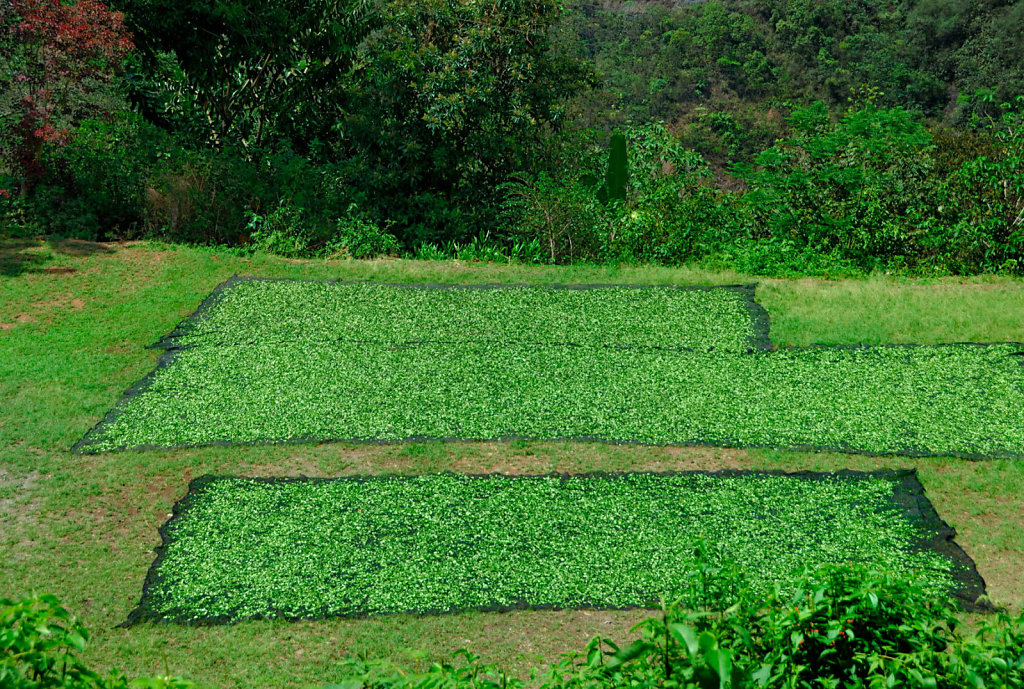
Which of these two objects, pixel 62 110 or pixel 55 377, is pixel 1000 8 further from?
pixel 55 377

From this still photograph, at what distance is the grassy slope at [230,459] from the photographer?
348 centimetres

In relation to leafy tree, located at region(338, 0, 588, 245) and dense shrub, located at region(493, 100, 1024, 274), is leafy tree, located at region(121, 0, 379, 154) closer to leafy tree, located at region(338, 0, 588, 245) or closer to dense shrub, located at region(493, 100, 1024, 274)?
leafy tree, located at region(338, 0, 588, 245)

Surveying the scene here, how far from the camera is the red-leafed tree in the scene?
26.9 feet

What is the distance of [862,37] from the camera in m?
27.2

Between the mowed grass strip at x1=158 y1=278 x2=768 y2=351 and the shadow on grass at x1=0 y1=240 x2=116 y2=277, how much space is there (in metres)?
1.58

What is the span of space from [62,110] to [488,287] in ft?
14.1

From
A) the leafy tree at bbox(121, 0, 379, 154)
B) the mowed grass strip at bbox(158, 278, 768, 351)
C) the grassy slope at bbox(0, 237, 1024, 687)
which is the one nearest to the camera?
the grassy slope at bbox(0, 237, 1024, 687)

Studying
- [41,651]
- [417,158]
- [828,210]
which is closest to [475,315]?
[417,158]

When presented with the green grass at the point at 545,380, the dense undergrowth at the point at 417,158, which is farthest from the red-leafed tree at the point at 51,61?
the green grass at the point at 545,380

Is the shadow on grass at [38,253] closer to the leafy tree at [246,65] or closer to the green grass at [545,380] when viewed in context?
the green grass at [545,380]

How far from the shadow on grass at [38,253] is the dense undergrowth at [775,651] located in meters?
6.75

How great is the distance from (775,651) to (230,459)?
3.75 m

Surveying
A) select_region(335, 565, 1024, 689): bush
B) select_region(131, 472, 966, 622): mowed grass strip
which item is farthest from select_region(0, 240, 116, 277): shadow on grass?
select_region(335, 565, 1024, 689): bush

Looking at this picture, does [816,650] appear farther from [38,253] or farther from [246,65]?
[246,65]
